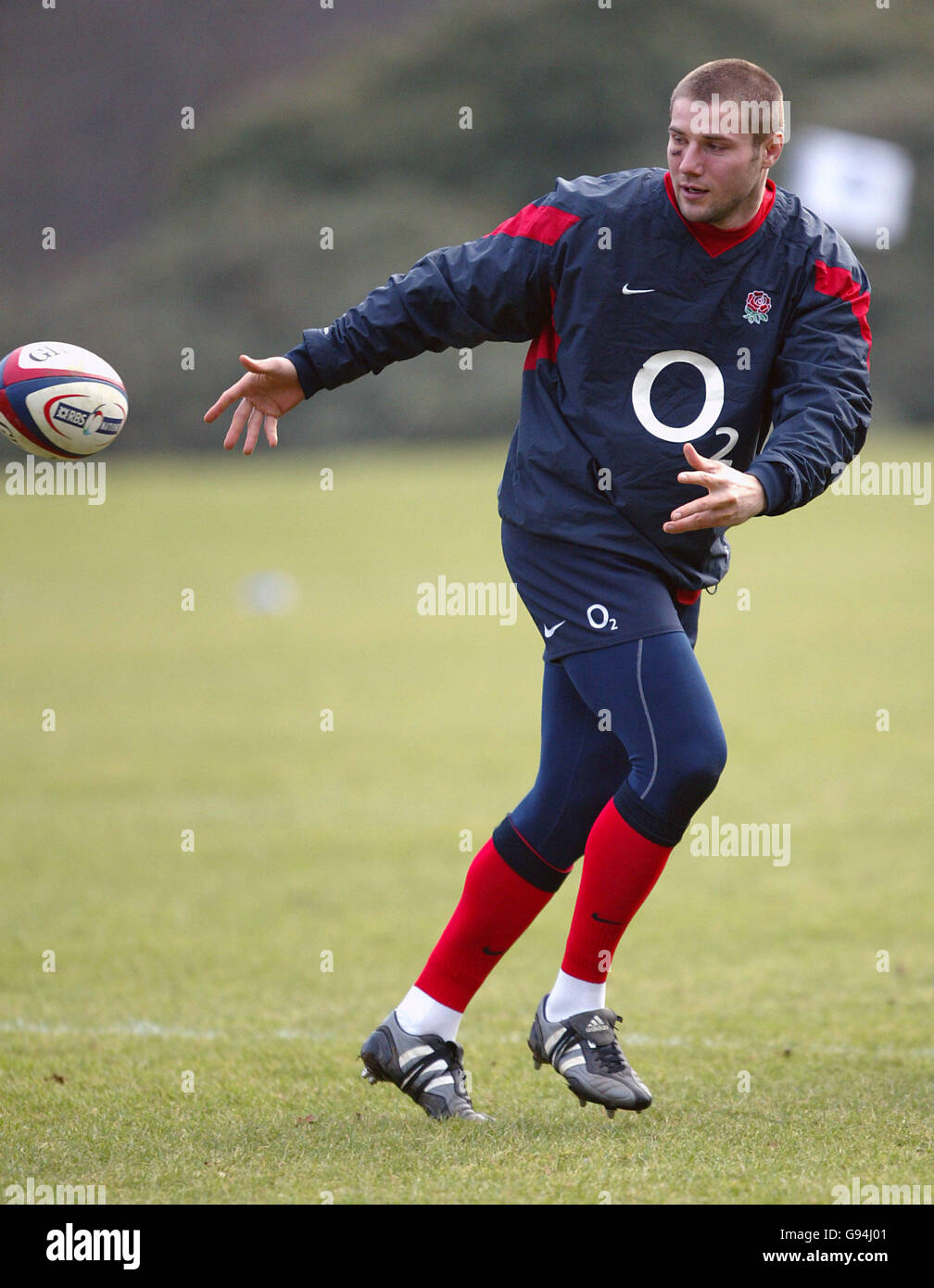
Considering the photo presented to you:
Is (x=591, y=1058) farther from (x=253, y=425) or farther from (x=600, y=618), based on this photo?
(x=253, y=425)

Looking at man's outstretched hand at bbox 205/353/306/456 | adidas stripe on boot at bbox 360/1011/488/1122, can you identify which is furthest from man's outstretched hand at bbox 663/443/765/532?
adidas stripe on boot at bbox 360/1011/488/1122

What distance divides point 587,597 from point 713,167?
0.96 m

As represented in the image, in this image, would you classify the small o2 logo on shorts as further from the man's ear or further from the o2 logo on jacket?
the man's ear

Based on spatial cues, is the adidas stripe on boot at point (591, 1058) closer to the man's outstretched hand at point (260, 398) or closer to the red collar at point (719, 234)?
the man's outstretched hand at point (260, 398)

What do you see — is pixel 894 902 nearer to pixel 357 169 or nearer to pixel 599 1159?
pixel 599 1159

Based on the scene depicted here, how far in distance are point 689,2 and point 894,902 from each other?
60817 millimetres

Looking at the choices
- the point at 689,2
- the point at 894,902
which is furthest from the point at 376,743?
the point at 689,2

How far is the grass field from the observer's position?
322cm

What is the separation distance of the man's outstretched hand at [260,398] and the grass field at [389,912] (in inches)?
62.3

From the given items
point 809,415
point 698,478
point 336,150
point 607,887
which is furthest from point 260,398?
point 336,150

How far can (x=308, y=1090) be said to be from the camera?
151 inches

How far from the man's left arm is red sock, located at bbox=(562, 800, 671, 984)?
2.30ft
